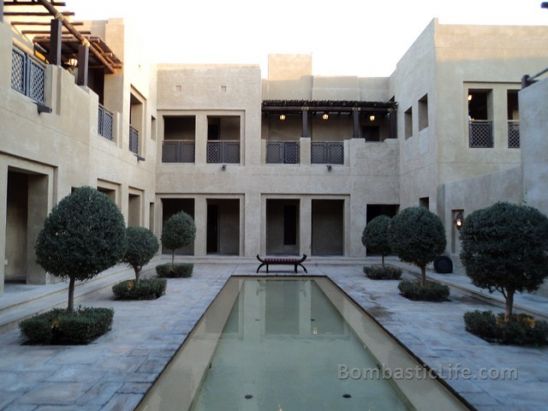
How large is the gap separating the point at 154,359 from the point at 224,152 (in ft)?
47.7

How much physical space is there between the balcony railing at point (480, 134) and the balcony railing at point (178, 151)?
1153cm

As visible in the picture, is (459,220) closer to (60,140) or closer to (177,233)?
(177,233)

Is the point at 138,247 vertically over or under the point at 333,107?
under

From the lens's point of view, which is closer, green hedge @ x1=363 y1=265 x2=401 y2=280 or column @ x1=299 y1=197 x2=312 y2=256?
green hedge @ x1=363 y1=265 x2=401 y2=280

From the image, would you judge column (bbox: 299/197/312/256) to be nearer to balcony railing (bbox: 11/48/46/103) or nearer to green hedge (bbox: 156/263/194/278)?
green hedge (bbox: 156/263/194/278)

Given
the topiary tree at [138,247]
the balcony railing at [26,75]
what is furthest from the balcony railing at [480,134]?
the balcony railing at [26,75]

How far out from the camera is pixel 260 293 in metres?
11.6

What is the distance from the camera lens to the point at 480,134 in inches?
583

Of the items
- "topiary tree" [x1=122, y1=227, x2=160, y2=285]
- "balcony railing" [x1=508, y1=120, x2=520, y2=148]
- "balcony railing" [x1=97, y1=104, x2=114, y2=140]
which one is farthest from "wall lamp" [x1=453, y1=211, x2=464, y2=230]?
"balcony railing" [x1=97, y1=104, x2=114, y2=140]

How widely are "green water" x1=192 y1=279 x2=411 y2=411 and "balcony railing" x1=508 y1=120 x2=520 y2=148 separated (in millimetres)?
9924

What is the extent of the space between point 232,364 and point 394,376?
2.13 meters

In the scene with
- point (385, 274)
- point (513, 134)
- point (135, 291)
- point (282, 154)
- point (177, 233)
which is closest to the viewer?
point (135, 291)

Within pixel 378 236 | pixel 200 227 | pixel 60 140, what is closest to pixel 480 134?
pixel 378 236

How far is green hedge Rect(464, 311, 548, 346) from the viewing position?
6145mm
